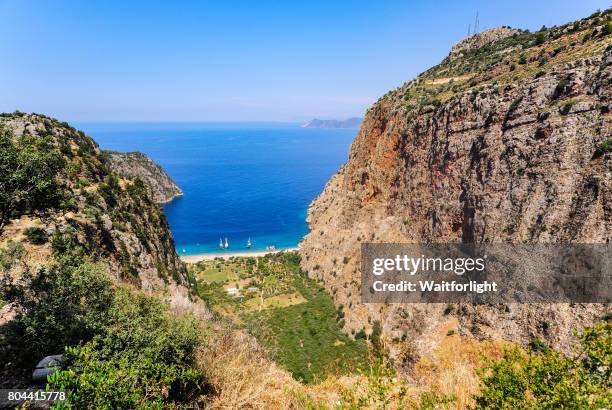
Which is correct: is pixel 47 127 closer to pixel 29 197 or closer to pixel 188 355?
pixel 29 197

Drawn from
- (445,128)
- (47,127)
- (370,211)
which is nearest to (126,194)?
(47,127)

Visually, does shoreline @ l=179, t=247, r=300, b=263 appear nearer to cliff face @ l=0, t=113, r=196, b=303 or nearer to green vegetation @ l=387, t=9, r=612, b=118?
cliff face @ l=0, t=113, r=196, b=303

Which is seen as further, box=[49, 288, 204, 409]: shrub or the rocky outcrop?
the rocky outcrop

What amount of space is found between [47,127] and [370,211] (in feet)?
137

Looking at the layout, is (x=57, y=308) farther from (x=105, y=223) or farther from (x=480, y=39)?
(x=480, y=39)

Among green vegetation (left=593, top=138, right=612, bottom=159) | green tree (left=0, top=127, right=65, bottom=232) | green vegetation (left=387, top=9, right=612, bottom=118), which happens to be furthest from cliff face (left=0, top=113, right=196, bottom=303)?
green vegetation (left=387, top=9, right=612, bottom=118)

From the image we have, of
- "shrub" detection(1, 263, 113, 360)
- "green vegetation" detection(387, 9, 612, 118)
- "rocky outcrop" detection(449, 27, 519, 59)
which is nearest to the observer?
"shrub" detection(1, 263, 113, 360)

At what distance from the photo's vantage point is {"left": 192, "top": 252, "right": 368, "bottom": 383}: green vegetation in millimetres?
34856

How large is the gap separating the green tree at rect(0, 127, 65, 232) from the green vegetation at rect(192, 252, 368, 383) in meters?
18.7

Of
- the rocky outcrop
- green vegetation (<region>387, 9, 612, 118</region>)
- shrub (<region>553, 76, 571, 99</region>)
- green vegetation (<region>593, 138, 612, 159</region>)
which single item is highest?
the rocky outcrop

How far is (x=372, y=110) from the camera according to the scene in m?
A: 60.1

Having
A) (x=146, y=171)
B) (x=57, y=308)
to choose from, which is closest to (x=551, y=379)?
(x=57, y=308)

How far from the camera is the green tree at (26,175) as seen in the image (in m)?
10.1

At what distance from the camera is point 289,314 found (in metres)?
46.2
